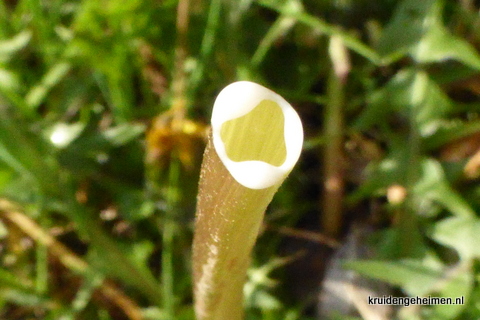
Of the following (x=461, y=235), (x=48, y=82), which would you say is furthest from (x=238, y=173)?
(x=48, y=82)

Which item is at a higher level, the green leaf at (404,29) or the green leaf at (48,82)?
the green leaf at (404,29)

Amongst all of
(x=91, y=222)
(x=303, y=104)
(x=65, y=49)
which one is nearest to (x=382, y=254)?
(x=303, y=104)

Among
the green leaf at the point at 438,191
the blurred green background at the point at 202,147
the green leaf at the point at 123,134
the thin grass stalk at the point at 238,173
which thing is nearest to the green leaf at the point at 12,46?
the blurred green background at the point at 202,147

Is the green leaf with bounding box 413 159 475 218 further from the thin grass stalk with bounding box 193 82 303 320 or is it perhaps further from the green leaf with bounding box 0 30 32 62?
the green leaf with bounding box 0 30 32 62

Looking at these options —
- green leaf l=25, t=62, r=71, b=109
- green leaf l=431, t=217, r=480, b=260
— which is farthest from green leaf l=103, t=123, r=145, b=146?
green leaf l=431, t=217, r=480, b=260

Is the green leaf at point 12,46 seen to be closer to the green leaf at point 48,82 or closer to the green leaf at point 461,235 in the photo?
the green leaf at point 48,82

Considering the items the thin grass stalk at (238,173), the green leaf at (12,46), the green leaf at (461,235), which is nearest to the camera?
the thin grass stalk at (238,173)

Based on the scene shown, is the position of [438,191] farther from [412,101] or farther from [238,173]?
[238,173]
